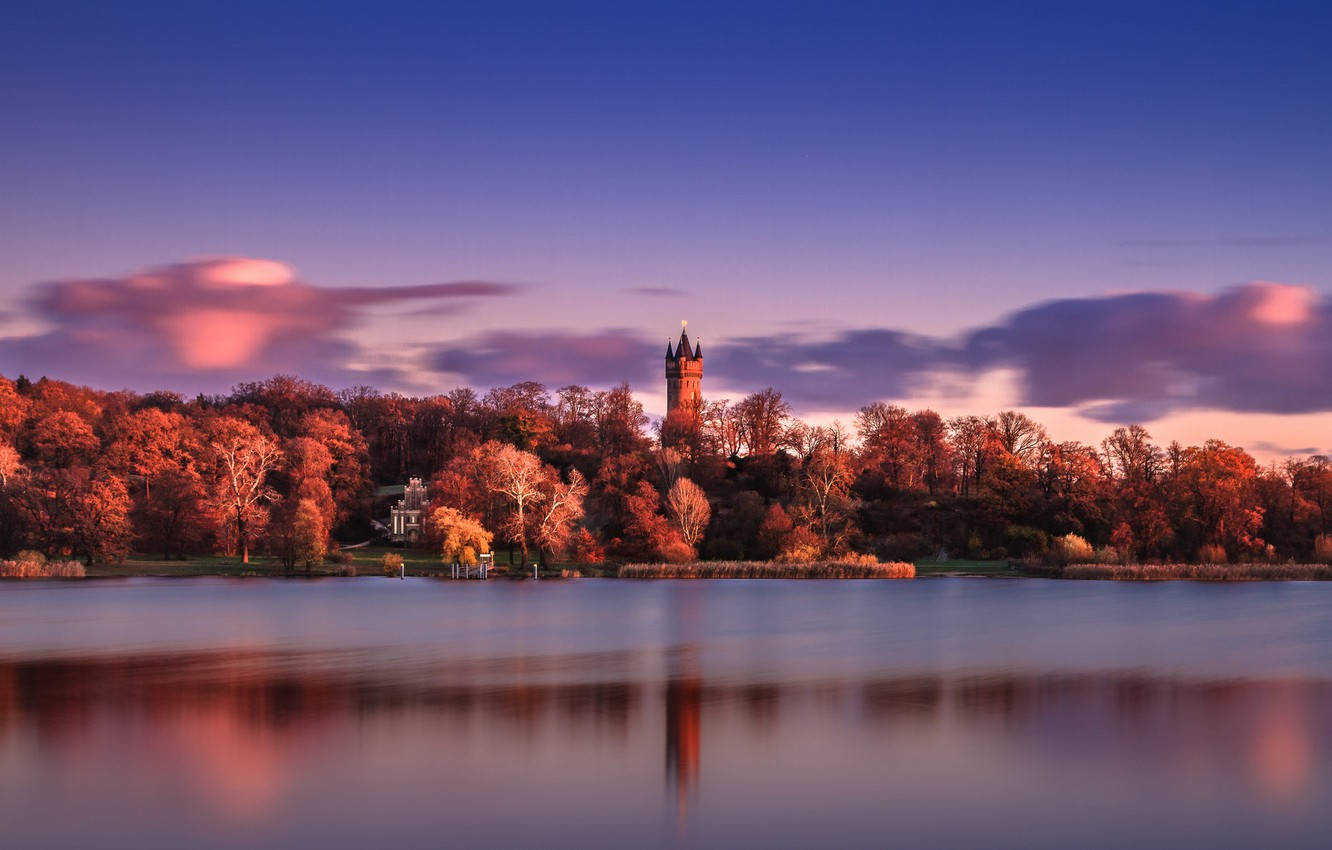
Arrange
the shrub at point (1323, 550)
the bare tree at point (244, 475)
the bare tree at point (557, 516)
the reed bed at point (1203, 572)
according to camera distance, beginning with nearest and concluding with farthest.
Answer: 1. the reed bed at point (1203, 572)
2. the bare tree at point (557, 516)
3. the shrub at point (1323, 550)
4. the bare tree at point (244, 475)

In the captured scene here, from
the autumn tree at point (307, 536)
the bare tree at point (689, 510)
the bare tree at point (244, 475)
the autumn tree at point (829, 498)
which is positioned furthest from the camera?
the bare tree at point (244, 475)

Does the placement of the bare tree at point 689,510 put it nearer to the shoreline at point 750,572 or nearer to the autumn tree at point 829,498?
the shoreline at point 750,572

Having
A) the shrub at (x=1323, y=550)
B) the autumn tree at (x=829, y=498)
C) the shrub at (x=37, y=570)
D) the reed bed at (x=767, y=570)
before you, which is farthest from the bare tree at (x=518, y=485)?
the shrub at (x=1323, y=550)

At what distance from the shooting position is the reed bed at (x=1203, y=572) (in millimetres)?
58906

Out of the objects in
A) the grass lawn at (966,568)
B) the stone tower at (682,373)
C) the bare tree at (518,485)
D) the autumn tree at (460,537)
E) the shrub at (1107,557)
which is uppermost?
the stone tower at (682,373)

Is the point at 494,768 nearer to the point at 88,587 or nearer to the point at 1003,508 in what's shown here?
the point at 88,587

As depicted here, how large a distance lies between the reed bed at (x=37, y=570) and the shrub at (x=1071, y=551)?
5280 cm

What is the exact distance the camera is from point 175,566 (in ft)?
205

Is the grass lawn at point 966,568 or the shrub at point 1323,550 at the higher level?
the shrub at point 1323,550

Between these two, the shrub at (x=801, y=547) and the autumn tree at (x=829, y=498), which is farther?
the autumn tree at (x=829, y=498)

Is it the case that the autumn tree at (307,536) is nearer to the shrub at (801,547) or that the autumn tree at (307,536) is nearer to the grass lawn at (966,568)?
the shrub at (801,547)

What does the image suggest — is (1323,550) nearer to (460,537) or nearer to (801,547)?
(801,547)

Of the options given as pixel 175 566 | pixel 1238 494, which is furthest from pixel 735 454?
pixel 175 566

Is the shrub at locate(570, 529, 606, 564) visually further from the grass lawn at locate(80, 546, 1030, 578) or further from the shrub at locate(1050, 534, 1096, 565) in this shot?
the shrub at locate(1050, 534, 1096, 565)
